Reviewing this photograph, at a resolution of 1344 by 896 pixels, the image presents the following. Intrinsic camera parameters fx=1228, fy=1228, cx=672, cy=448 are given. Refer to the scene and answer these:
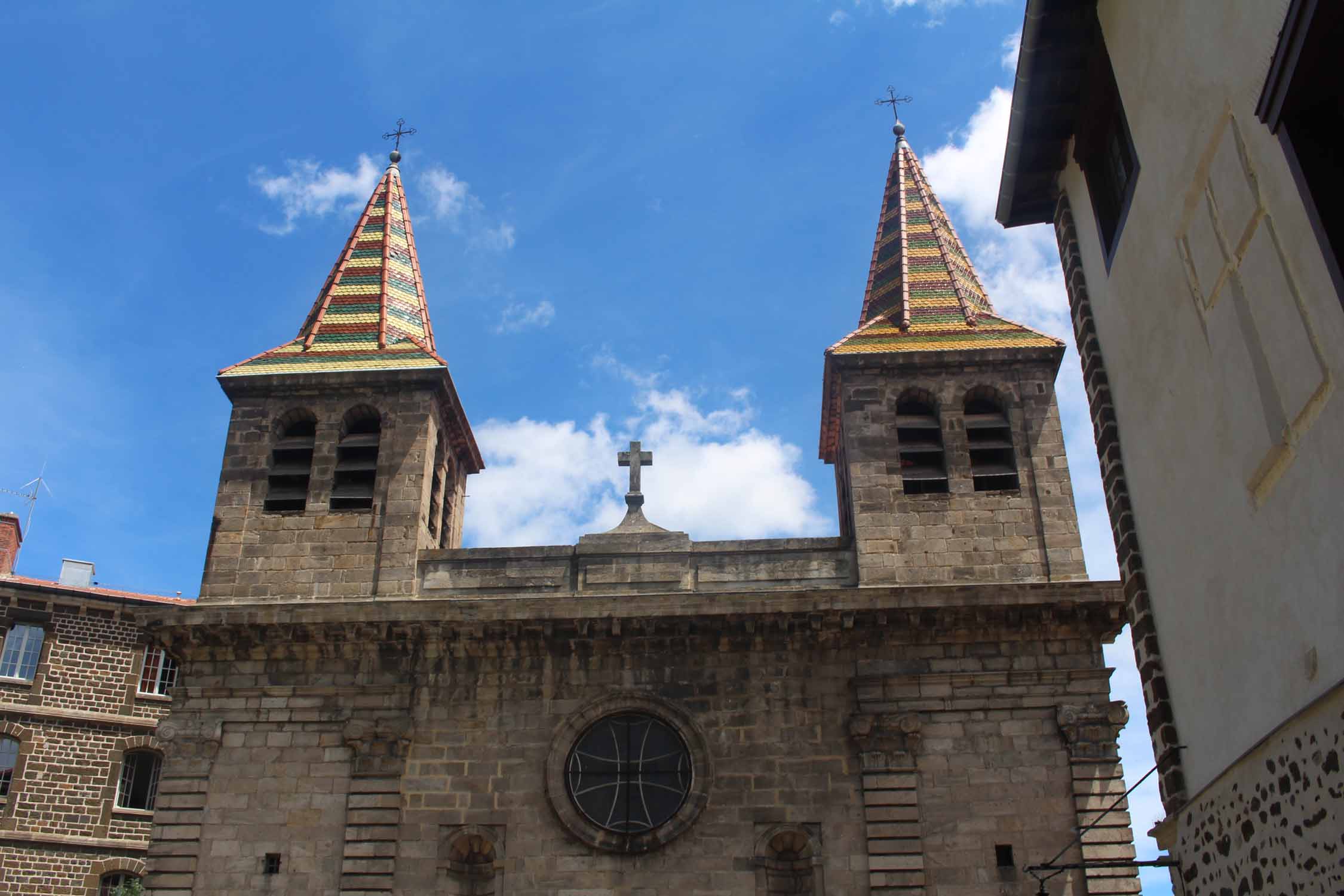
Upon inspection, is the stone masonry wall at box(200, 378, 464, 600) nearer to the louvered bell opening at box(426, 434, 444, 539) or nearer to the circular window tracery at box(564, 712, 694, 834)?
the louvered bell opening at box(426, 434, 444, 539)

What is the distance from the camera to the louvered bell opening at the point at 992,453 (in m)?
16.3

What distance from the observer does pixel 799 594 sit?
47.2 feet

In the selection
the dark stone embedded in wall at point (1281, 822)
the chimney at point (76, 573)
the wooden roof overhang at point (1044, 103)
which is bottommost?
the dark stone embedded in wall at point (1281, 822)

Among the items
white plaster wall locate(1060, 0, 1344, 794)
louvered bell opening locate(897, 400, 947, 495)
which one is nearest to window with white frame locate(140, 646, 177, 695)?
louvered bell opening locate(897, 400, 947, 495)

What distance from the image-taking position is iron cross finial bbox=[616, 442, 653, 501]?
56.0ft

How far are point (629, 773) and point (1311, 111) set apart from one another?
10558 millimetres

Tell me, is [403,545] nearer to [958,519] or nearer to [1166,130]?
[958,519]

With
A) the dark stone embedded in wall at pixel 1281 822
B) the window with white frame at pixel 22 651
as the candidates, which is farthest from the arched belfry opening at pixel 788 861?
the window with white frame at pixel 22 651

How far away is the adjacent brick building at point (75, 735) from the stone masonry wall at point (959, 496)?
44.2 ft

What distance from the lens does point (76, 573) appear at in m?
27.5

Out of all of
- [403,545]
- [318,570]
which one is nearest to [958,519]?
[403,545]

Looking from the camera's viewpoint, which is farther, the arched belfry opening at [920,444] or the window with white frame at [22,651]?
the window with white frame at [22,651]

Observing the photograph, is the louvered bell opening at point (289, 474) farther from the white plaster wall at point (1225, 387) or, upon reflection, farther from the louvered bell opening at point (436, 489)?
the white plaster wall at point (1225, 387)

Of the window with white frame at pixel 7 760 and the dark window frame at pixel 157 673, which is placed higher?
the dark window frame at pixel 157 673
